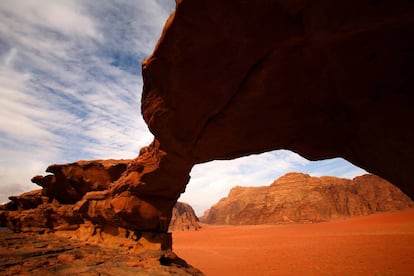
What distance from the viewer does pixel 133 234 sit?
25.0 feet

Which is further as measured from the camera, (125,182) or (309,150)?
(125,182)

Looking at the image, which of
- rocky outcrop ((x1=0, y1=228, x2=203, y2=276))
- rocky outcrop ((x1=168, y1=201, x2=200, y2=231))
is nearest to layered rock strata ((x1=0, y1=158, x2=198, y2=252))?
rocky outcrop ((x1=0, y1=228, x2=203, y2=276))

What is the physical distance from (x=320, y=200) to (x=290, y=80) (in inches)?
2048

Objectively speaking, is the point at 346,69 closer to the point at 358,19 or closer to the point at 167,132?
the point at 358,19

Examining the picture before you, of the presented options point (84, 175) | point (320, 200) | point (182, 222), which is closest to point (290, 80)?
point (84, 175)

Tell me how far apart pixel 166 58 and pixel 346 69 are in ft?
10.9

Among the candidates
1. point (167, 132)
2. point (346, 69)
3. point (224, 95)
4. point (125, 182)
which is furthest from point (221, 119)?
point (125, 182)

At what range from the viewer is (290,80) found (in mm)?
4594

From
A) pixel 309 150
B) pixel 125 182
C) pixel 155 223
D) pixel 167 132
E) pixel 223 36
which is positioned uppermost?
pixel 223 36

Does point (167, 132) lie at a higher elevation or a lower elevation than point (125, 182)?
higher

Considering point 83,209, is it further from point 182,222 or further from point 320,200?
point 182,222

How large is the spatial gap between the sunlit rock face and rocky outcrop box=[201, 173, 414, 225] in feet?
156

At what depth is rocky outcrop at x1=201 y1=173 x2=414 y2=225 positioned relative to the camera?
46.8 m

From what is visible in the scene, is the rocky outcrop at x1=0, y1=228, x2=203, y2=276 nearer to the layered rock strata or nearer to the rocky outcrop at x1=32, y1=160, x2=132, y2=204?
the layered rock strata
